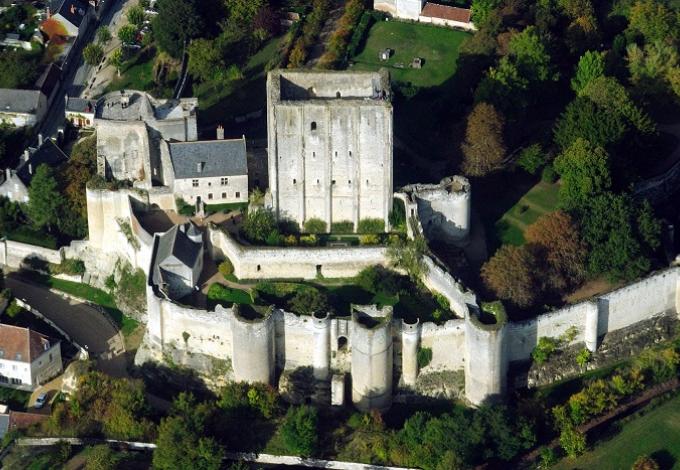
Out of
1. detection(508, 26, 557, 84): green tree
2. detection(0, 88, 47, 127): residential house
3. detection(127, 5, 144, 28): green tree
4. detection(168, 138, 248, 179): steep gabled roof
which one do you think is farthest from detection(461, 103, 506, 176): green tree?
detection(127, 5, 144, 28): green tree

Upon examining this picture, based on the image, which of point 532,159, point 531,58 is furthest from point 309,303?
point 531,58

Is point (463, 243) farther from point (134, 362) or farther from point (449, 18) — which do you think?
point (449, 18)

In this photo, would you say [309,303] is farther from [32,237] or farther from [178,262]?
[32,237]

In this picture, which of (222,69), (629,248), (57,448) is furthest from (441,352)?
(222,69)

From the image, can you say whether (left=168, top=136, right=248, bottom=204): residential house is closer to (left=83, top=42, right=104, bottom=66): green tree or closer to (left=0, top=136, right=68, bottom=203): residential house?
(left=0, top=136, right=68, bottom=203): residential house

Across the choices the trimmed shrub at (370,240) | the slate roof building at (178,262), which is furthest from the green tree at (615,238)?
the slate roof building at (178,262)

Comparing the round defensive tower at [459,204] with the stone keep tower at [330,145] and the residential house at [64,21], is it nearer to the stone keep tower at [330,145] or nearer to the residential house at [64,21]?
the stone keep tower at [330,145]
